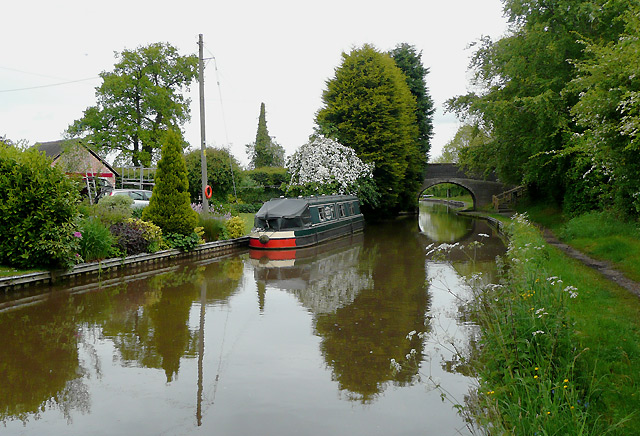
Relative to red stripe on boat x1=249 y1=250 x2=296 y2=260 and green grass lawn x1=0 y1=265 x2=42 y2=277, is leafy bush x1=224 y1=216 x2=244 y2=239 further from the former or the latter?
green grass lawn x1=0 y1=265 x2=42 y2=277

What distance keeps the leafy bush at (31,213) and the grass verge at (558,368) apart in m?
8.42

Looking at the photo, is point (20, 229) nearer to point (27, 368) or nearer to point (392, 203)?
point (27, 368)

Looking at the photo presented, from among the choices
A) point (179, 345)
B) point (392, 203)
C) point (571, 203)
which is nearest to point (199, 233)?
point (179, 345)

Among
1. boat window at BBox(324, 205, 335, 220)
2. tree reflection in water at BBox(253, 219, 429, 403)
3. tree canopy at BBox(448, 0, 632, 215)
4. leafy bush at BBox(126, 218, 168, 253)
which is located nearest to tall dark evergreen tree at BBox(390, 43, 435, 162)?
tree canopy at BBox(448, 0, 632, 215)

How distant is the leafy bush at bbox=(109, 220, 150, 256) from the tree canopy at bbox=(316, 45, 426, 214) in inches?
646

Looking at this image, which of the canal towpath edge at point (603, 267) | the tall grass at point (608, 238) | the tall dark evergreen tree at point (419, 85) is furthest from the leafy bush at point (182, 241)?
the tall dark evergreen tree at point (419, 85)

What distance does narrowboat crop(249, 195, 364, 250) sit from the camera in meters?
16.9

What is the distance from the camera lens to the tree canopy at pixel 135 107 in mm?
32344

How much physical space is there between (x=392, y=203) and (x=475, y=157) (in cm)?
749

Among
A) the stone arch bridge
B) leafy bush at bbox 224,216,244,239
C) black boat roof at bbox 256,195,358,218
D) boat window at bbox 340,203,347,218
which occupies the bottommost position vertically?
leafy bush at bbox 224,216,244,239

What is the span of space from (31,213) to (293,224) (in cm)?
875

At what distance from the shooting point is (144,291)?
10039 millimetres

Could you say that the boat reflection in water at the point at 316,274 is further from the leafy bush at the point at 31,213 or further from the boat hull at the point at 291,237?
the leafy bush at the point at 31,213

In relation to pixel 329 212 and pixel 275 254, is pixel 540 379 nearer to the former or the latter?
pixel 275 254
